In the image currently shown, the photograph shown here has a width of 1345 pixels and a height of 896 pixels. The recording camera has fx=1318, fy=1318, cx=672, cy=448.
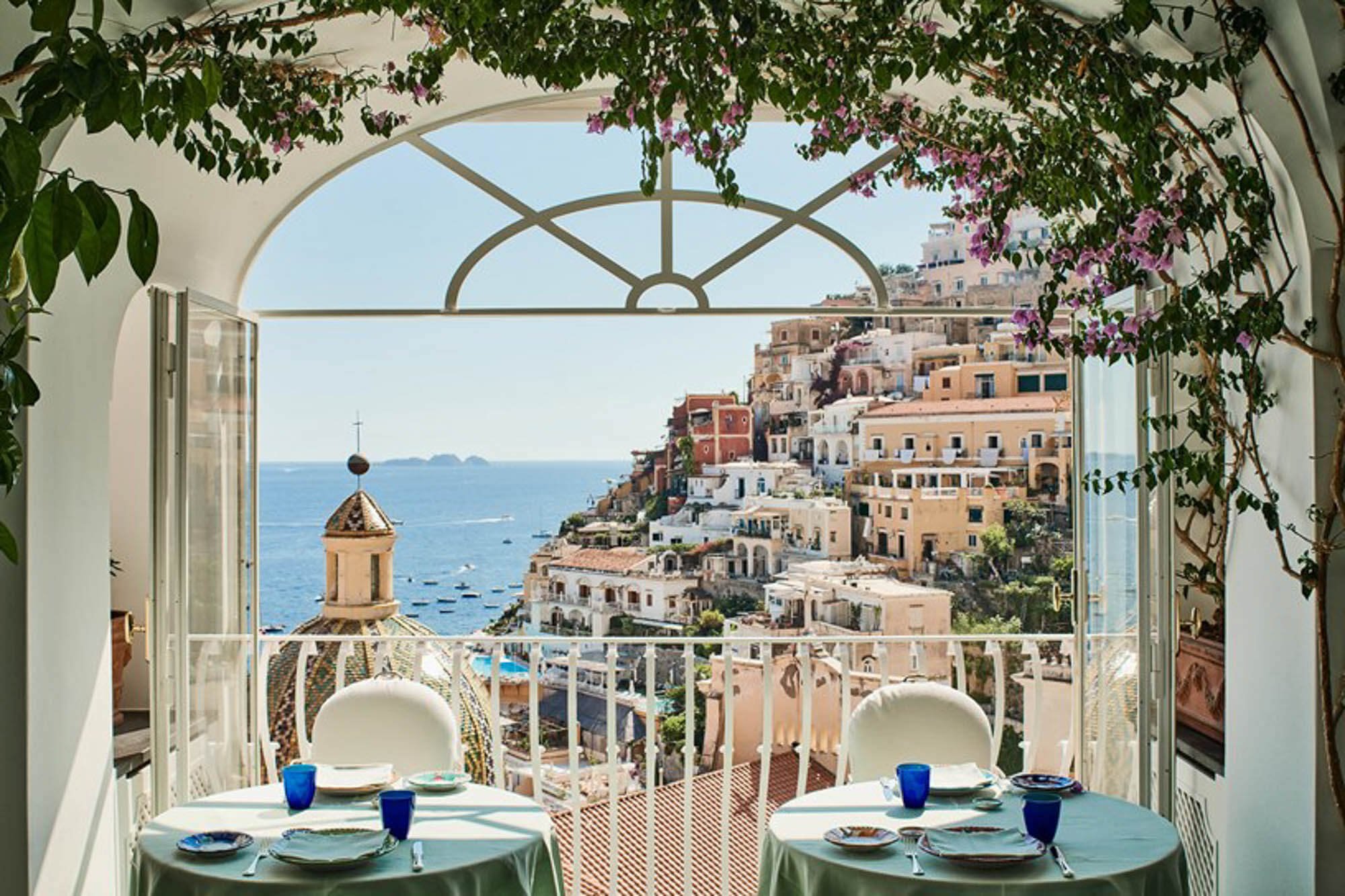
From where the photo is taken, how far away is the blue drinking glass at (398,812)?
9.16 feet

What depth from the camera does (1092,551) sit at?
434 centimetres

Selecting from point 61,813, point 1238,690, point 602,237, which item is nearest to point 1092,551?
point 1238,690

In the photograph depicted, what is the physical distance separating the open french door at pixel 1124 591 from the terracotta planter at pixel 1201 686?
0.25 meters

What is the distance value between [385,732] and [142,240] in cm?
294

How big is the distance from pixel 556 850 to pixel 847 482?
1636 cm

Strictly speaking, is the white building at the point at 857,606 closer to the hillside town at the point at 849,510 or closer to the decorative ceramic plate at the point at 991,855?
the hillside town at the point at 849,510

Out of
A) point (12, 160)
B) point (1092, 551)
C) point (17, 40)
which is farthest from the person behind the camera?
point (1092, 551)

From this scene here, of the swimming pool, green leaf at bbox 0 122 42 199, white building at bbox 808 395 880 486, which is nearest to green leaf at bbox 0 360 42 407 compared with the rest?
green leaf at bbox 0 122 42 199

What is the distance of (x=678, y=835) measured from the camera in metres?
11.7

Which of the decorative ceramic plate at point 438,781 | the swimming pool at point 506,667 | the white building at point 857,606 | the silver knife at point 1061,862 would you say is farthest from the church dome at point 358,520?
the swimming pool at point 506,667

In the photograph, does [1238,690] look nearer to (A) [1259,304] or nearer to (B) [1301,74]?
(A) [1259,304]

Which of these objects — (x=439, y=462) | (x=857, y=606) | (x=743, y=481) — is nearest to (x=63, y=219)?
(x=857, y=606)

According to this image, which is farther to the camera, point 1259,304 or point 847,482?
point 847,482

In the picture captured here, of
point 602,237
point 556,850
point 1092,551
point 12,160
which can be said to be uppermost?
point 602,237
